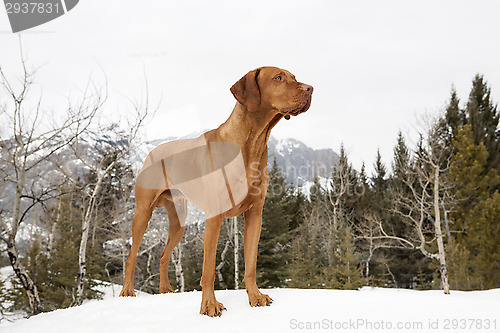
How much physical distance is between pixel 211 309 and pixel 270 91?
1996mm

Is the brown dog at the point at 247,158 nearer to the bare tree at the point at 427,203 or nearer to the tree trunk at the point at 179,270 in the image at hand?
the tree trunk at the point at 179,270

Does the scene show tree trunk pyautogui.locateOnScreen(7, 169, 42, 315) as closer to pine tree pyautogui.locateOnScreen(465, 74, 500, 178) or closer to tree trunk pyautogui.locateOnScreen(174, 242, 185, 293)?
tree trunk pyautogui.locateOnScreen(174, 242, 185, 293)

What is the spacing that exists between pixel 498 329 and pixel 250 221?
2.18 m

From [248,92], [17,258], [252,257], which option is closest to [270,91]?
[248,92]

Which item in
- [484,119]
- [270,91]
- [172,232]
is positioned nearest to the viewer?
[270,91]

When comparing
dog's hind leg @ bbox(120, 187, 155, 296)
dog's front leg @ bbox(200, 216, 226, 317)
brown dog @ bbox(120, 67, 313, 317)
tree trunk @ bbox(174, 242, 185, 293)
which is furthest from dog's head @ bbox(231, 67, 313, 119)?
tree trunk @ bbox(174, 242, 185, 293)

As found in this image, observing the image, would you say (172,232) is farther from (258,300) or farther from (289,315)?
(289,315)

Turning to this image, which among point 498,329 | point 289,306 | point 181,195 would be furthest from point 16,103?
point 498,329

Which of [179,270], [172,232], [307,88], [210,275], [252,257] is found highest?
[307,88]

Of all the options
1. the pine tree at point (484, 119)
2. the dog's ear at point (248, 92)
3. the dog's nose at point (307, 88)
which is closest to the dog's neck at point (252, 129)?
the dog's ear at point (248, 92)

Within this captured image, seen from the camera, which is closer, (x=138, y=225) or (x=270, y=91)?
(x=270, y=91)

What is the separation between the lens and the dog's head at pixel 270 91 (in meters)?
3.02

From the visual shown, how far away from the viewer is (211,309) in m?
3.05

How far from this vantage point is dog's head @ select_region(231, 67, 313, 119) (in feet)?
9.92
